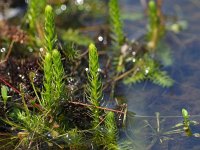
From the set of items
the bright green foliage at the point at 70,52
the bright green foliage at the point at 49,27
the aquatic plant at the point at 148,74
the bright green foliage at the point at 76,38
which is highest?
the bright green foliage at the point at 49,27

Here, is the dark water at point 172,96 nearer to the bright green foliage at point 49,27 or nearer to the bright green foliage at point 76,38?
the bright green foliage at point 76,38

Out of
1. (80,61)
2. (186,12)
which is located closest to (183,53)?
(186,12)

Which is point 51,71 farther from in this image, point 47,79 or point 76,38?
point 76,38

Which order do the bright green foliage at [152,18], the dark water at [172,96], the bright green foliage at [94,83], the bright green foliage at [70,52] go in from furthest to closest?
the bright green foliage at [152,18] → the bright green foliage at [70,52] → the dark water at [172,96] → the bright green foliage at [94,83]

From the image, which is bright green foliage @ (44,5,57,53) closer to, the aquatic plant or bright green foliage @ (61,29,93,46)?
the aquatic plant

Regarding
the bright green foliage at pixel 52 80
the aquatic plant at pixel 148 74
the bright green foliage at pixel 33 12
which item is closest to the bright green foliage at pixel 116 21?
the aquatic plant at pixel 148 74

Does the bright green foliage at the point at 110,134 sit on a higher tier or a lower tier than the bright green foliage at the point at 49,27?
lower

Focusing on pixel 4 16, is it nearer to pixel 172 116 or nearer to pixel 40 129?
pixel 40 129
